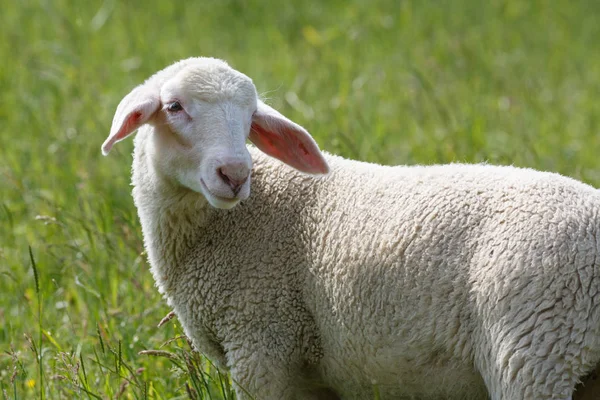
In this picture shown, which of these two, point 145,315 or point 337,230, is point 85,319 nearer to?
point 145,315

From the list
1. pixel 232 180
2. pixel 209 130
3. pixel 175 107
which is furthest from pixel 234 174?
pixel 175 107

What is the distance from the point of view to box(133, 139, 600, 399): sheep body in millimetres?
2791

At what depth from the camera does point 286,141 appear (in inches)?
142

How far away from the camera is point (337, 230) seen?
11.1ft

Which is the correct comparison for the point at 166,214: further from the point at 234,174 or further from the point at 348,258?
the point at 348,258

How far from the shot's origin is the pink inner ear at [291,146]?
3.53 metres

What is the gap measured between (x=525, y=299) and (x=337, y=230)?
0.81m

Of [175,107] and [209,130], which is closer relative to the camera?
[209,130]

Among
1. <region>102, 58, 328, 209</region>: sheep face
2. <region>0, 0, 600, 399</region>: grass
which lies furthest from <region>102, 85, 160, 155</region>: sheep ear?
<region>0, 0, 600, 399</region>: grass

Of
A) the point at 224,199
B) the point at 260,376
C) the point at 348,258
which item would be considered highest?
the point at 224,199

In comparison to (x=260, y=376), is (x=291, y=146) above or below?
above

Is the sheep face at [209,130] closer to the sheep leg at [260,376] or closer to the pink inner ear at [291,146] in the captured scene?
the pink inner ear at [291,146]

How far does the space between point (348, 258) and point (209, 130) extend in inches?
25.6

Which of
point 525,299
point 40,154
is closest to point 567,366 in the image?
point 525,299
